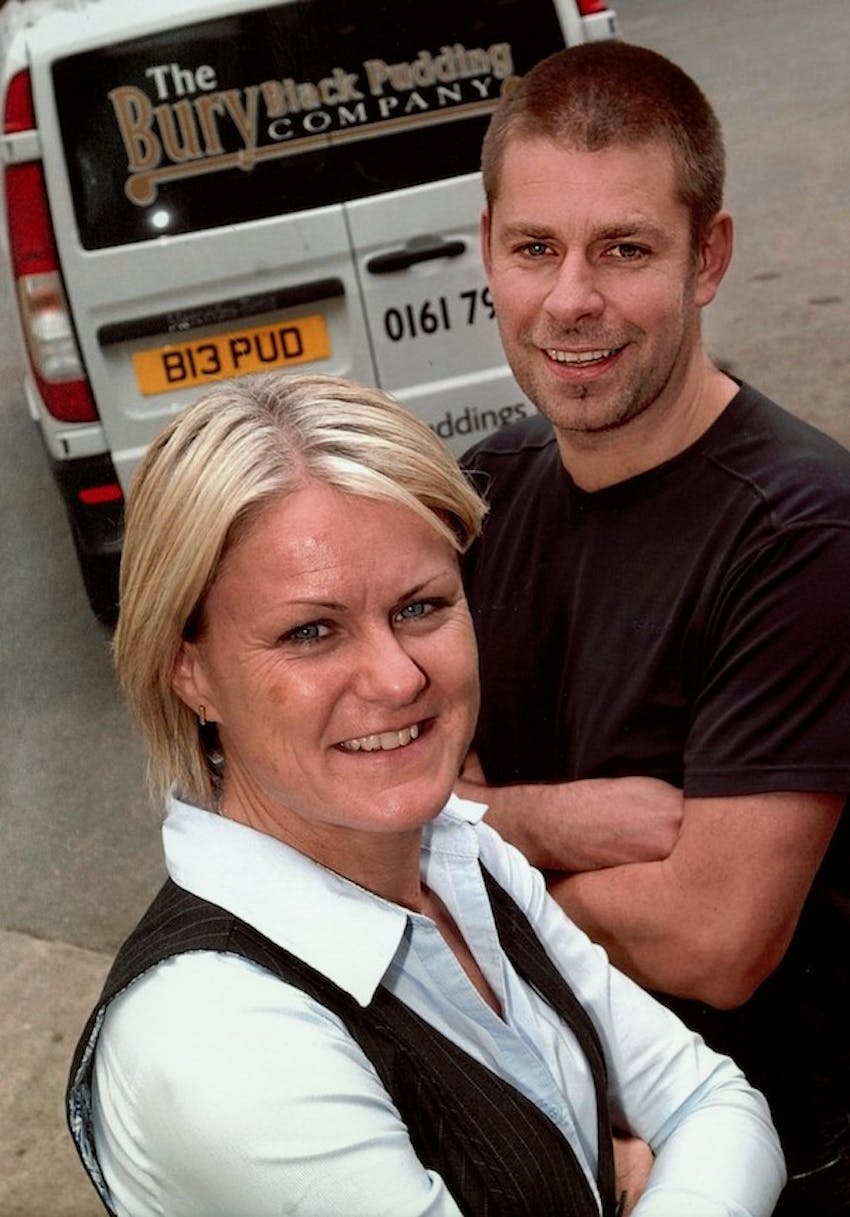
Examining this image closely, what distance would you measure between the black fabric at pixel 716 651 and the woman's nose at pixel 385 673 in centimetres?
55

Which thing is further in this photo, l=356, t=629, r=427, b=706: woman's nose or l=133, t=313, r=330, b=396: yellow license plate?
l=133, t=313, r=330, b=396: yellow license plate

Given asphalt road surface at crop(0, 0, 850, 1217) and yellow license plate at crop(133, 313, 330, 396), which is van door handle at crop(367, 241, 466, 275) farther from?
asphalt road surface at crop(0, 0, 850, 1217)

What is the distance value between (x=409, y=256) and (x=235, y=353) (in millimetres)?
537

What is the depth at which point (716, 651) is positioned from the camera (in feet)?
6.51

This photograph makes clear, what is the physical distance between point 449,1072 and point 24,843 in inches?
130

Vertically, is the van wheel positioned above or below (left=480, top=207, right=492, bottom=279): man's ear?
below

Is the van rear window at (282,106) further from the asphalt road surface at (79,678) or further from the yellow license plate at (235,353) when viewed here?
the asphalt road surface at (79,678)

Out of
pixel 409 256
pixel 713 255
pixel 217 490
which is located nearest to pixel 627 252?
pixel 713 255

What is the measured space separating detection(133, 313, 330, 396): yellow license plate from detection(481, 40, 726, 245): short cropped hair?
2.18 m

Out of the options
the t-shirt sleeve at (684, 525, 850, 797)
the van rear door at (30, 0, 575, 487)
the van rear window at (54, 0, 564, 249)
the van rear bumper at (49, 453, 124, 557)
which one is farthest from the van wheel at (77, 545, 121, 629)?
the t-shirt sleeve at (684, 525, 850, 797)

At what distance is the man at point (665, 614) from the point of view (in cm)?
194

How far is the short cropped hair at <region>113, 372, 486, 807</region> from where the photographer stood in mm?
1526

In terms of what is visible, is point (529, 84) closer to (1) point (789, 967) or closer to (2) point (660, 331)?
(2) point (660, 331)

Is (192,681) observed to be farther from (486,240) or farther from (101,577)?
(101,577)
